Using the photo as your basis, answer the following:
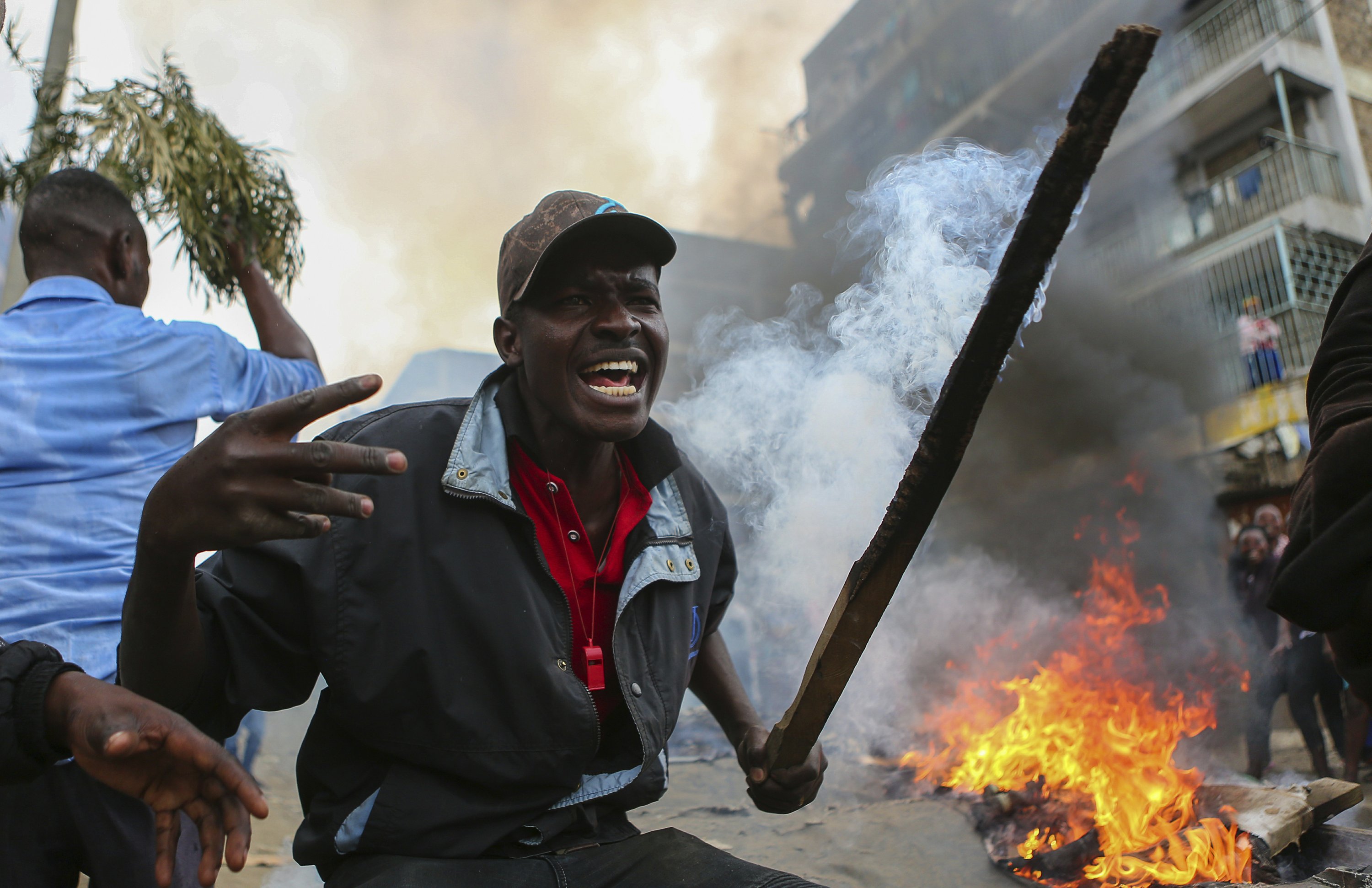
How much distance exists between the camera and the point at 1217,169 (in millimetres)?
13703

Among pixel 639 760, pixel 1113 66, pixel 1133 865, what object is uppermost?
pixel 1113 66

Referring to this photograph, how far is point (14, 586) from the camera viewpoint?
1924mm

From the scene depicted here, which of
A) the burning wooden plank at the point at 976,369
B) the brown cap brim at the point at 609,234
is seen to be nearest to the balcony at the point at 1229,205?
the brown cap brim at the point at 609,234

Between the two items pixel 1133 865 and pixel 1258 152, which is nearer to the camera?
pixel 1133 865

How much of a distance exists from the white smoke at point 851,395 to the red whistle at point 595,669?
1087 mm

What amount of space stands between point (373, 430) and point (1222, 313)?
42.2 ft

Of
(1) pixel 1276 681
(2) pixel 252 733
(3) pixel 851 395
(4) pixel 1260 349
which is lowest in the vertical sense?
(1) pixel 1276 681

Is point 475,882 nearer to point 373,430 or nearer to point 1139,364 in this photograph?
point 373,430

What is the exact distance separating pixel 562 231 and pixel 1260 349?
12.0 metres

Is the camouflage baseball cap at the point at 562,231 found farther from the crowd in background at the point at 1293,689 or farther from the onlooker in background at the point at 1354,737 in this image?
the onlooker in background at the point at 1354,737

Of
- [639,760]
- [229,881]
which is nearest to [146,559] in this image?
[639,760]

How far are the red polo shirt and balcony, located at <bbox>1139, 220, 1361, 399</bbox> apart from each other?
37.4 feet

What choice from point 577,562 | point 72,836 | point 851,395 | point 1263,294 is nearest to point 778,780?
point 577,562

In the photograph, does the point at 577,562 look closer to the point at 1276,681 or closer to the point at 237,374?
the point at 237,374
